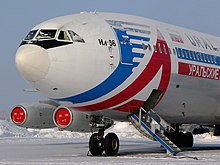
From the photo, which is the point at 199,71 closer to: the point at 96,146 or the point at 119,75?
the point at 119,75

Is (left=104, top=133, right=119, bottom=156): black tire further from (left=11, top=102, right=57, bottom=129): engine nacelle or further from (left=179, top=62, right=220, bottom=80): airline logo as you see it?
(left=11, top=102, right=57, bottom=129): engine nacelle

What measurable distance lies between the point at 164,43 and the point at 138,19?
1335 mm

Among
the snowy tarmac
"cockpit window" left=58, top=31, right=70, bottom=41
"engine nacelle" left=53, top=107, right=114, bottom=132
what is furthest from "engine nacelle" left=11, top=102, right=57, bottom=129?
"cockpit window" left=58, top=31, right=70, bottom=41

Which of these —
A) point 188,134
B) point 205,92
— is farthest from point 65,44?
point 188,134

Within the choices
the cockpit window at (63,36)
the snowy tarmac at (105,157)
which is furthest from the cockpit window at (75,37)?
the snowy tarmac at (105,157)

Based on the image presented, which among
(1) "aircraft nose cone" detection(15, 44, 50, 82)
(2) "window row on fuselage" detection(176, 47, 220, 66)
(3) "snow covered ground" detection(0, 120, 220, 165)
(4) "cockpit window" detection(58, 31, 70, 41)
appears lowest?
(3) "snow covered ground" detection(0, 120, 220, 165)

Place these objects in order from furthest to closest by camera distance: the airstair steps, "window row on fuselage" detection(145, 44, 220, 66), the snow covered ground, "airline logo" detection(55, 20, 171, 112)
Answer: "window row on fuselage" detection(145, 44, 220, 66) < the airstair steps < "airline logo" detection(55, 20, 171, 112) < the snow covered ground

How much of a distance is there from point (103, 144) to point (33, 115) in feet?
18.0

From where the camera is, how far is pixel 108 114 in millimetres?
19938

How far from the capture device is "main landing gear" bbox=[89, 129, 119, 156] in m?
19.6

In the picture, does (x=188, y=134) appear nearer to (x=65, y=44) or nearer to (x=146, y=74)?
(x=146, y=74)

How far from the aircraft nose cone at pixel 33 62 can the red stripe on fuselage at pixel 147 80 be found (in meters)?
2.18

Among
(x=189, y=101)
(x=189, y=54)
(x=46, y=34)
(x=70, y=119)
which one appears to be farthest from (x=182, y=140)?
(x=46, y=34)

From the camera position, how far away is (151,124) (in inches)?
795
